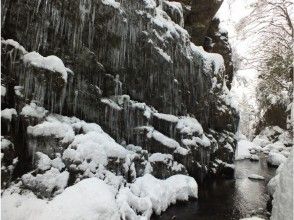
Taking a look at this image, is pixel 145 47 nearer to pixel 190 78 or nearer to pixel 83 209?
pixel 190 78

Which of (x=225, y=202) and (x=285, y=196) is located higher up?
(x=285, y=196)

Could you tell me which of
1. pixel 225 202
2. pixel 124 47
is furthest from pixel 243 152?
pixel 124 47

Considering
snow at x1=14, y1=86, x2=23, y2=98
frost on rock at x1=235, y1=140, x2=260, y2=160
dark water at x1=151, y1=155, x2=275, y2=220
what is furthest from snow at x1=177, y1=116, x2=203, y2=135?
frost on rock at x1=235, y1=140, x2=260, y2=160

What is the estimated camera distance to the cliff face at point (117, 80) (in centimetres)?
907

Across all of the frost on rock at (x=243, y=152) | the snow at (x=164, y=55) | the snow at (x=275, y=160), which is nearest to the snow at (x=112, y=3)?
the snow at (x=164, y=55)

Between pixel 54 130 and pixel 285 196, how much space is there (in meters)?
6.52

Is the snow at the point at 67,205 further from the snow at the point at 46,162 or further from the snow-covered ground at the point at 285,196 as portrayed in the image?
the snow-covered ground at the point at 285,196

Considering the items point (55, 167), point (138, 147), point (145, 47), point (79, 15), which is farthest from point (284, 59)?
point (55, 167)

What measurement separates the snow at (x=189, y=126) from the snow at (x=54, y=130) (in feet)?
20.5

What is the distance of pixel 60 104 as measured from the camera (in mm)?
10180

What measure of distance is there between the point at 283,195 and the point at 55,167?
6.08 metres

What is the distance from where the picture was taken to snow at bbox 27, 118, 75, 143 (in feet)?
28.8

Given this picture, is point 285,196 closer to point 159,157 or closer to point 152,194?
point 152,194

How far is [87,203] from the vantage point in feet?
25.7
